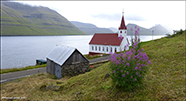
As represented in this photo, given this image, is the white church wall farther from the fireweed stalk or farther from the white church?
the fireweed stalk

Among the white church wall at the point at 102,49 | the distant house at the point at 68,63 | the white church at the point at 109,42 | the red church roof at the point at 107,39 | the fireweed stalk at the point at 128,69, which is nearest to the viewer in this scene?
the fireweed stalk at the point at 128,69

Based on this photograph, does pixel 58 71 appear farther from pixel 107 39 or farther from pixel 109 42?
pixel 107 39

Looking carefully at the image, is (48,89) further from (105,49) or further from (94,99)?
(105,49)

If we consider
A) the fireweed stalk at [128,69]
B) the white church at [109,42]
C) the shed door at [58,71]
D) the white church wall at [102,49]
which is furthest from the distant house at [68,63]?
the white church wall at [102,49]

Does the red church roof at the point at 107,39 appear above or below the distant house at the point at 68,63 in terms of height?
above

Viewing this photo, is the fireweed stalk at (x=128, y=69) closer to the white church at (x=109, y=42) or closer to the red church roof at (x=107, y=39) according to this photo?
the white church at (x=109, y=42)

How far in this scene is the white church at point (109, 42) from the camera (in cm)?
5349

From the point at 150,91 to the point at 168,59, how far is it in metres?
5.74

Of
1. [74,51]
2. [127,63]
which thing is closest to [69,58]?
[74,51]

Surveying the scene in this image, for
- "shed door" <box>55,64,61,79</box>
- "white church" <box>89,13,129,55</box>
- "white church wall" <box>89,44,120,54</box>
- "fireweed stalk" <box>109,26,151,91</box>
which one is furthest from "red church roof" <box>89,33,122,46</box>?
"fireweed stalk" <box>109,26,151,91</box>

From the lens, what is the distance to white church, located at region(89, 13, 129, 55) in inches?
2106

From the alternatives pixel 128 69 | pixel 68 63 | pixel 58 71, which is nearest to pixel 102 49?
pixel 68 63

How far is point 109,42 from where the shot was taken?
55656 mm

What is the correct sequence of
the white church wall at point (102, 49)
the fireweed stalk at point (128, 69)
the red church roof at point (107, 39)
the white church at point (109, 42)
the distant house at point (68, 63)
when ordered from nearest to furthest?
the fireweed stalk at point (128, 69) < the distant house at point (68, 63) < the white church at point (109, 42) < the white church wall at point (102, 49) < the red church roof at point (107, 39)
